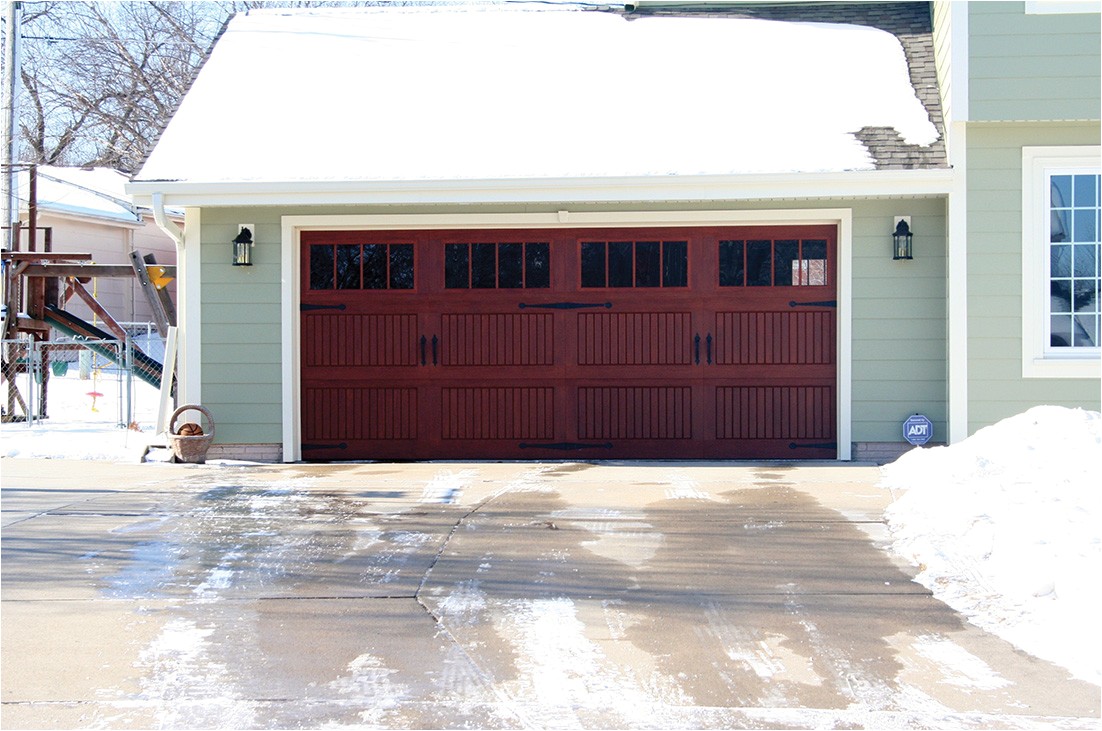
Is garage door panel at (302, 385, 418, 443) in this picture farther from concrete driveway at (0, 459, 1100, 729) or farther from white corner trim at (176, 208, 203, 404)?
concrete driveway at (0, 459, 1100, 729)

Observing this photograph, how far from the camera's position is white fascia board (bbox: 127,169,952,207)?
28.8ft

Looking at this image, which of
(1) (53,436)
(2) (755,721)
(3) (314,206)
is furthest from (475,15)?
(2) (755,721)

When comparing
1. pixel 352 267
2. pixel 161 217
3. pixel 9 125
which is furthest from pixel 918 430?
pixel 9 125

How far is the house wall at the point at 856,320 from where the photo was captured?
920 centimetres

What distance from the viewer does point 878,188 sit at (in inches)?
347

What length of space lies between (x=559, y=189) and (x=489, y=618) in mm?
5072

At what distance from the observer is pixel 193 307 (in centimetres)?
959

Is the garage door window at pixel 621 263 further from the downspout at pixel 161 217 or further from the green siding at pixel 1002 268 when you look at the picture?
the downspout at pixel 161 217

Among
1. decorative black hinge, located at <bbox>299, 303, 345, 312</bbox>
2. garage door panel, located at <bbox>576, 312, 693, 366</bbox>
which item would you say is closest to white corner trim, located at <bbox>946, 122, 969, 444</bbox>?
garage door panel, located at <bbox>576, 312, 693, 366</bbox>

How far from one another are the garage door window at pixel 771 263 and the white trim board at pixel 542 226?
0.20 metres

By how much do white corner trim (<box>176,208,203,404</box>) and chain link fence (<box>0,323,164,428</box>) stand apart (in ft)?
6.01

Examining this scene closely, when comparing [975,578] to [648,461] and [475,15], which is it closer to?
[648,461]

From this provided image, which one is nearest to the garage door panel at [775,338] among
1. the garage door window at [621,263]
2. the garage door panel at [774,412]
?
the garage door panel at [774,412]

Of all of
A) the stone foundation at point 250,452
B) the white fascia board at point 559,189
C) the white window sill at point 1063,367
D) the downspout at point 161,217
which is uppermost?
the white fascia board at point 559,189
